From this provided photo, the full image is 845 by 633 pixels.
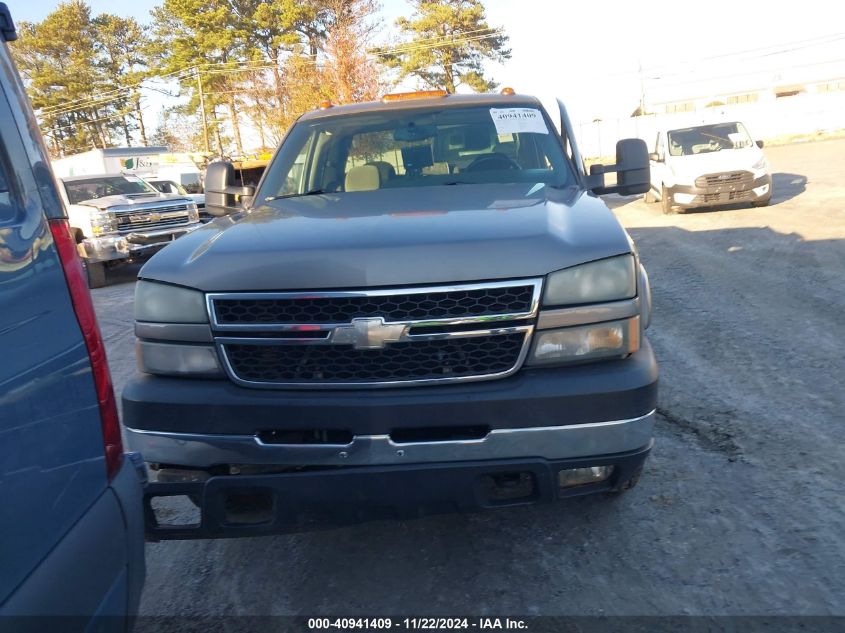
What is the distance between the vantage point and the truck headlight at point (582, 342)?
2484 millimetres

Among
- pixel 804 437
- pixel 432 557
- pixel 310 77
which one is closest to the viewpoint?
pixel 432 557

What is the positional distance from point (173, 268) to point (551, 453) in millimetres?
1483

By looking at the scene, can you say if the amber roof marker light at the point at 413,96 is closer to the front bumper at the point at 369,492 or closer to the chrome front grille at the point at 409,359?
the chrome front grille at the point at 409,359

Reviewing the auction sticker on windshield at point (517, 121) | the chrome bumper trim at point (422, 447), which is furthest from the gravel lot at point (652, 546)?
the auction sticker on windshield at point (517, 121)

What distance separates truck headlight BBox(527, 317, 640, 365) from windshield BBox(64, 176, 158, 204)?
13.1 metres

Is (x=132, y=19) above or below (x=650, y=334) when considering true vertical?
above

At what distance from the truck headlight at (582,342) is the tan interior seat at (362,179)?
173 centimetres

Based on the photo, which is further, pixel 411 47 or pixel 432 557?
pixel 411 47

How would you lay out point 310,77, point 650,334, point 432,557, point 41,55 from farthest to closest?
point 41,55 → point 310,77 → point 650,334 → point 432,557

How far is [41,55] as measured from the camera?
49312 millimetres

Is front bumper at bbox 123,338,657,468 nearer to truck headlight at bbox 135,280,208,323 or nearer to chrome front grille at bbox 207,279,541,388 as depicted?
chrome front grille at bbox 207,279,541,388

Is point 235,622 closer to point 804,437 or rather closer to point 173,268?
point 173,268

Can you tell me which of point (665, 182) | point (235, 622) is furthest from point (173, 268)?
point (665, 182)

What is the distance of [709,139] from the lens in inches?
582
